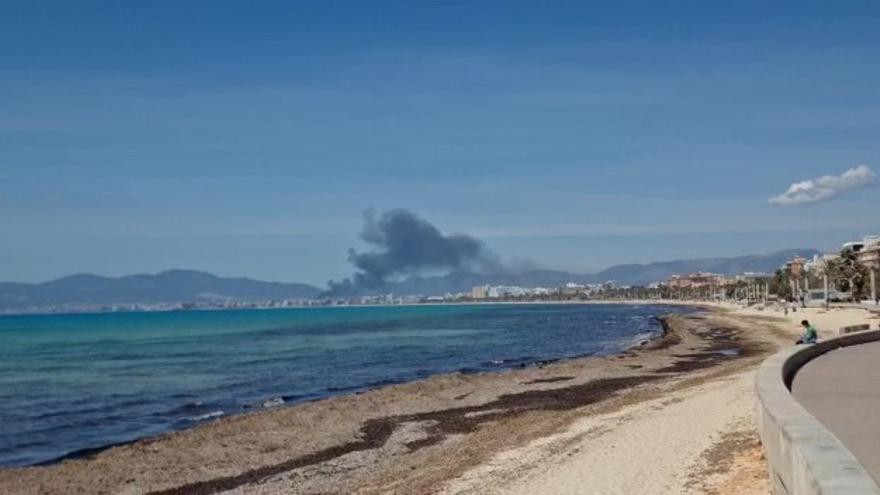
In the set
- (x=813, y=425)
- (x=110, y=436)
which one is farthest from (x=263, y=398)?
(x=813, y=425)

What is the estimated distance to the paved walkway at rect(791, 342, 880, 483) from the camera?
10.3 metres

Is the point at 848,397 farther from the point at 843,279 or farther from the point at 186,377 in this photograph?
the point at 843,279

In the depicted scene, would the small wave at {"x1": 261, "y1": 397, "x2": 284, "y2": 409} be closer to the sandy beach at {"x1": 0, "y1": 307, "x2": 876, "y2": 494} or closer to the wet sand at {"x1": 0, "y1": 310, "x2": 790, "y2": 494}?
the wet sand at {"x1": 0, "y1": 310, "x2": 790, "y2": 494}

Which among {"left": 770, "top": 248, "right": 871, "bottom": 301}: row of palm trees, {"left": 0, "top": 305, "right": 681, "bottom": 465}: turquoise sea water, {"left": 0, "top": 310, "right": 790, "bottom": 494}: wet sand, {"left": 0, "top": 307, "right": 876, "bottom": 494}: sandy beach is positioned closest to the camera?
{"left": 0, "top": 307, "right": 876, "bottom": 494}: sandy beach

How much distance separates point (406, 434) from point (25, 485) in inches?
344

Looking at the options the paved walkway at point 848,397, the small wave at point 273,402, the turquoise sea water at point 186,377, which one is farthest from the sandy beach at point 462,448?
the turquoise sea water at point 186,377

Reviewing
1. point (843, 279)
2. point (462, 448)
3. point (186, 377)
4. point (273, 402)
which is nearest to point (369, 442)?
point (462, 448)

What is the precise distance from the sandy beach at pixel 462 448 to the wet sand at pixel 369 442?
5cm

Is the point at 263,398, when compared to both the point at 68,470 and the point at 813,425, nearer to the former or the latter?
the point at 68,470

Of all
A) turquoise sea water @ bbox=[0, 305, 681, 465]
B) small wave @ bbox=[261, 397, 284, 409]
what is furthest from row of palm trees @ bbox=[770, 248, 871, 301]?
small wave @ bbox=[261, 397, 284, 409]

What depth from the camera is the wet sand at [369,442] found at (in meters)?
17.4

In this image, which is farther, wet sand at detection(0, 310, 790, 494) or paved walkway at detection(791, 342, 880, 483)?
wet sand at detection(0, 310, 790, 494)

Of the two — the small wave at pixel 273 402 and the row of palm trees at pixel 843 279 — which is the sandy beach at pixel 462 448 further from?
the row of palm trees at pixel 843 279

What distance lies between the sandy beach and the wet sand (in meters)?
0.05
